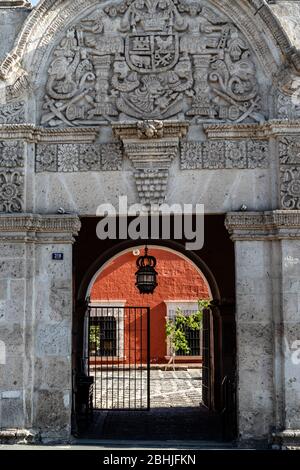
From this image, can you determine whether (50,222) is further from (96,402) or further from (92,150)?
(96,402)

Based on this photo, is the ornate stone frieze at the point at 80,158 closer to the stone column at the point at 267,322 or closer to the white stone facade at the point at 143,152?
the white stone facade at the point at 143,152

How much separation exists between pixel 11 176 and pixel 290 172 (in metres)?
3.04

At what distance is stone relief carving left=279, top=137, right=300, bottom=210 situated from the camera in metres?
6.91

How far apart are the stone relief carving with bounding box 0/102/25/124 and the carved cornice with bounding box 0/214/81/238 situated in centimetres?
109

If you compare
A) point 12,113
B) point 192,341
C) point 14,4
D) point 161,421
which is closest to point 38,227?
point 12,113

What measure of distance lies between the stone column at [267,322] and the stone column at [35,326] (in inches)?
72.9

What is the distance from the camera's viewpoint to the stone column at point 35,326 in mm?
6824

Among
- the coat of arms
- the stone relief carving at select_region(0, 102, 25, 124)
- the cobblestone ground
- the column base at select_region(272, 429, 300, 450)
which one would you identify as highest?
the coat of arms

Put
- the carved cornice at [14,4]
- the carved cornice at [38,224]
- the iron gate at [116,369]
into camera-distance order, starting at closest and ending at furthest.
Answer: the carved cornice at [38,224], the carved cornice at [14,4], the iron gate at [116,369]

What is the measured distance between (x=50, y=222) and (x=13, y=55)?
1.88 metres

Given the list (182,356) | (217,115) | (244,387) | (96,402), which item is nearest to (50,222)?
(217,115)

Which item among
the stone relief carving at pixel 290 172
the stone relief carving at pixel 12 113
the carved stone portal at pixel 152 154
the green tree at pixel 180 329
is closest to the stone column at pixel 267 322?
the stone relief carving at pixel 290 172

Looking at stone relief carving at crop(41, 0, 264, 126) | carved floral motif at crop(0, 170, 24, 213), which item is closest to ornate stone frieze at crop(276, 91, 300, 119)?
stone relief carving at crop(41, 0, 264, 126)

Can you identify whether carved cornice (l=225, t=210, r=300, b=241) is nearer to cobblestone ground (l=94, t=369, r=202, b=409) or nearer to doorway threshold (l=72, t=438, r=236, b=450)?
doorway threshold (l=72, t=438, r=236, b=450)
